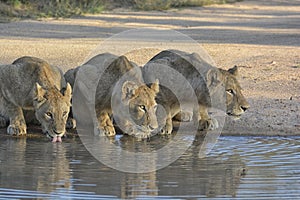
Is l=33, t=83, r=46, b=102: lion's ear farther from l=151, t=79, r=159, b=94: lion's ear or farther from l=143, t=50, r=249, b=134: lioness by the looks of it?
l=143, t=50, r=249, b=134: lioness

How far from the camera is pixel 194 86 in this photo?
980 centimetres

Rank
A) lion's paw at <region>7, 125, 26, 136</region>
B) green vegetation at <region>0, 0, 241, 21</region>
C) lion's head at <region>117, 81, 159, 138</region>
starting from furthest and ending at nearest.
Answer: green vegetation at <region>0, 0, 241, 21</region>, lion's paw at <region>7, 125, 26, 136</region>, lion's head at <region>117, 81, 159, 138</region>

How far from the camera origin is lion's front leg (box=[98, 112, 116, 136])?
31.9 ft

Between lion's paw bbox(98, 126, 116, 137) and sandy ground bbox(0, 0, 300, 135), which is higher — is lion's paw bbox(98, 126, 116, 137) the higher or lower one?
the higher one

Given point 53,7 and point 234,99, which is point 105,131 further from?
point 53,7

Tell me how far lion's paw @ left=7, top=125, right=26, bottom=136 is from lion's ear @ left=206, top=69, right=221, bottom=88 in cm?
196

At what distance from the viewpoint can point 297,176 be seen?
306 inches

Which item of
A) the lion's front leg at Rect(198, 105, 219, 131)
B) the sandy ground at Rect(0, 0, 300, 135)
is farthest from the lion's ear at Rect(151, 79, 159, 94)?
the sandy ground at Rect(0, 0, 300, 135)

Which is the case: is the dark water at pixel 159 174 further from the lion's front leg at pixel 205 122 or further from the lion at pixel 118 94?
the lion's front leg at pixel 205 122

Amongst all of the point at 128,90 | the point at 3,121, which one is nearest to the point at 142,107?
the point at 128,90

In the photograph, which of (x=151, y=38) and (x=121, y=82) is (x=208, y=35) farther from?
(x=121, y=82)

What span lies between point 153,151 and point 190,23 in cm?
1205

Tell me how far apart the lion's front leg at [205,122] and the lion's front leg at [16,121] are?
1.89 m

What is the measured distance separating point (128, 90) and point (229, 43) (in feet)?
27.3
